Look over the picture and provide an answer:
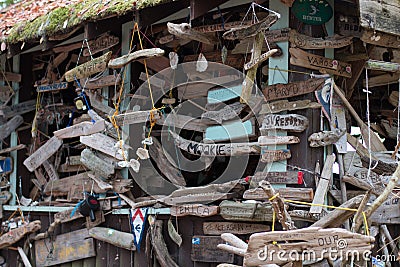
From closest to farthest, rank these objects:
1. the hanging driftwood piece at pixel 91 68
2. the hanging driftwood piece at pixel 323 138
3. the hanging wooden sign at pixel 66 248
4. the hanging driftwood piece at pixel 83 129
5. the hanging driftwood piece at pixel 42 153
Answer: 1. the hanging driftwood piece at pixel 323 138
2. the hanging driftwood piece at pixel 91 68
3. the hanging driftwood piece at pixel 83 129
4. the hanging wooden sign at pixel 66 248
5. the hanging driftwood piece at pixel 42 153

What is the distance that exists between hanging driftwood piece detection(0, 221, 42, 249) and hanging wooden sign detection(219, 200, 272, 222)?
3.18 m

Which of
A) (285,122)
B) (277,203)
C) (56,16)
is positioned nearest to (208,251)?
(285,122)

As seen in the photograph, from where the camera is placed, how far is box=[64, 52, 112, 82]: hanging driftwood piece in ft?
24.3

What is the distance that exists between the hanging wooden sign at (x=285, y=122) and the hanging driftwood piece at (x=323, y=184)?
0.42 m

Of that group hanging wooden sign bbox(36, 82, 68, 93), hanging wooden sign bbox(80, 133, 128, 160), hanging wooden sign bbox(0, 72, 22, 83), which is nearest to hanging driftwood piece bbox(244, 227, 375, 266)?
hanging wooden sign bbox(80, 133, 128, 160)

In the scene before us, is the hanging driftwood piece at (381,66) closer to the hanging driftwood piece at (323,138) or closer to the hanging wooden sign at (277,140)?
the hanging driftwood piece at (323,138)

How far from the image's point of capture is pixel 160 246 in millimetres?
7258

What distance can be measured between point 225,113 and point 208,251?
1.54 metres

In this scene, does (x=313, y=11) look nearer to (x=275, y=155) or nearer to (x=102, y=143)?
(x=275, y=155)

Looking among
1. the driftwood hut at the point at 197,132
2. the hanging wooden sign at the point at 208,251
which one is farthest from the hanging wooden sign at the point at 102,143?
the hanging wooden sign at the point at 208,251

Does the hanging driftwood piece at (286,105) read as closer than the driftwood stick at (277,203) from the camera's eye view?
No

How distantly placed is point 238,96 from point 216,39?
0.71 m

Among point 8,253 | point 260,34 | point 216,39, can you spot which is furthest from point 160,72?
point 8,253

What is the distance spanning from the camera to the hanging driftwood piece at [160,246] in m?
7.18
